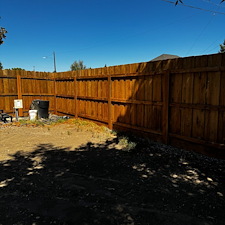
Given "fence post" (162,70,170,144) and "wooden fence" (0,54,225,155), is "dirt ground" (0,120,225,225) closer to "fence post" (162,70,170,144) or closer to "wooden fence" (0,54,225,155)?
"fence post" (162,70,170,144)

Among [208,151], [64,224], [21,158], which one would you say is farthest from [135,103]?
[64,224]

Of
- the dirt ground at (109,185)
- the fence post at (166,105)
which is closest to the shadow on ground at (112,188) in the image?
the dirt ground at (109,185)

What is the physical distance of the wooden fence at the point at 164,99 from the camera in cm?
442

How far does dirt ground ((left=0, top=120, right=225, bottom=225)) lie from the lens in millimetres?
2510

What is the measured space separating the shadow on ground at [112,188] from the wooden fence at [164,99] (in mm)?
660

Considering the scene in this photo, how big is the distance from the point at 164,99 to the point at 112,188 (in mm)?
3077

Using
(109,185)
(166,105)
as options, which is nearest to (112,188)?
(109,185)

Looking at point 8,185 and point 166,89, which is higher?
point 166,89

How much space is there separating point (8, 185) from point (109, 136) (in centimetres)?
378

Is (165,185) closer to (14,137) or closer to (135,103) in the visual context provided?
(135,103)

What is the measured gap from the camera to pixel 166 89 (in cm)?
531

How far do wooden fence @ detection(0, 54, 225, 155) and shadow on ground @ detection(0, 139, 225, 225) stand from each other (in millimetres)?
660

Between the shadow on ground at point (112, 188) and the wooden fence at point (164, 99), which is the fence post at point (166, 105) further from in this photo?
the shadow on ground at point (112, 188)

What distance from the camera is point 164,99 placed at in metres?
5.41
